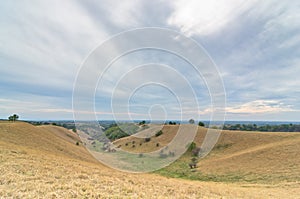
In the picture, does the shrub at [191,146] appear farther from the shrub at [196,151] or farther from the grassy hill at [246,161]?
the grassy hill at [246,161]

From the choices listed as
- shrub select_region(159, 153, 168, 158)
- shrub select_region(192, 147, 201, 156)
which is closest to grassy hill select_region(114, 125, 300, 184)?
shrub select_region(192, 147, 201, 156)

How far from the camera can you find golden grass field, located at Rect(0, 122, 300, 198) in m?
9.54

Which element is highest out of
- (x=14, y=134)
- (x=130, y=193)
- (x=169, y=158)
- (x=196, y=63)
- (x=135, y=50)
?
(x=135, y=50)

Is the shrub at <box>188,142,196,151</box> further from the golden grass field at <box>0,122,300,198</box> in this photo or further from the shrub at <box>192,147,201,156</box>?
the golden grass field at <box>0,122,300,198</box>

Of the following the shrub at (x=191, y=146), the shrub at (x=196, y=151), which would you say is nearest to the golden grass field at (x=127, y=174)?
the shrub at (x=196, y=151)

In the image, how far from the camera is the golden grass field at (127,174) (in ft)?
31.3

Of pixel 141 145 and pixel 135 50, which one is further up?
pixel 135 50

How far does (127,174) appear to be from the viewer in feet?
65.7

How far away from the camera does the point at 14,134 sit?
30.0 meters

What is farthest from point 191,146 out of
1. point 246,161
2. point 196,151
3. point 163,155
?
point 246,161

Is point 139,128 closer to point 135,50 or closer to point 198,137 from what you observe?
point 198,137

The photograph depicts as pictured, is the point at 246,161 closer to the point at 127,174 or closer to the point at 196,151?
the point at 196,151

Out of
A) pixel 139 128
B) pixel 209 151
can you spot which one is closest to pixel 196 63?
pixel 209 151

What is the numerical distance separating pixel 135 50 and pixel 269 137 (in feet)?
132
